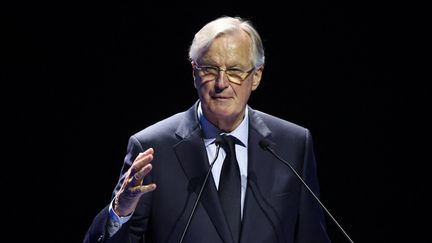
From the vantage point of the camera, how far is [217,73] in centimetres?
230

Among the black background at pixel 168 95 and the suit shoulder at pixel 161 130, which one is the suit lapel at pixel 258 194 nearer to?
the suit shoulder at pixel 161 130

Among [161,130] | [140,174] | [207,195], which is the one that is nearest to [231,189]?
[207,195]

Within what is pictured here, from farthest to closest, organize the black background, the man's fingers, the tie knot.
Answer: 1. the black background
2. the tie knot
3. the man's fingers

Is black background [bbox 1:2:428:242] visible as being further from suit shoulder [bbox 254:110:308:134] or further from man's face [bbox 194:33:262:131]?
man's face [bbox 194:33:262:131]

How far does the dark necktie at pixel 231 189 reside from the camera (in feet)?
7.44

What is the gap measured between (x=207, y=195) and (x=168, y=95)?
1.01 meters

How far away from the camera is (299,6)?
3.19m

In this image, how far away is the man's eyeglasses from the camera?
2303 mm

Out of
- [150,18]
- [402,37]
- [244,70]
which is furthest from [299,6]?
[244,70]

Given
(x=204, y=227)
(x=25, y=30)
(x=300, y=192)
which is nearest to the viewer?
(x=204, y=227)

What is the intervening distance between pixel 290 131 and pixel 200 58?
477 millimetres

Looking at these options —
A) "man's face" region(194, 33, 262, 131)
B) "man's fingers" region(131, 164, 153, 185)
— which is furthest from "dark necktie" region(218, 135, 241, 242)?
"man's fingers" region(131, 164, 153, 185)

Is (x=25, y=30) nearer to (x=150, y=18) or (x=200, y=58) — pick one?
(x=150, y=18)

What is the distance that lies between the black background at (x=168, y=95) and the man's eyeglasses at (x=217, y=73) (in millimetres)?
842
